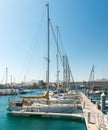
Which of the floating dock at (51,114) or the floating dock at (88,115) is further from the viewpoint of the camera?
the floating dock at (51,114)

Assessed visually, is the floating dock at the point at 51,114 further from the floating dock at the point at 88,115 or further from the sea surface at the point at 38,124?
the sea surface at the point at 38,124

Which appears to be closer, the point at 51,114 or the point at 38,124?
the point at 38,124

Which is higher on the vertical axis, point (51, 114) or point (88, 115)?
point (88, 115)

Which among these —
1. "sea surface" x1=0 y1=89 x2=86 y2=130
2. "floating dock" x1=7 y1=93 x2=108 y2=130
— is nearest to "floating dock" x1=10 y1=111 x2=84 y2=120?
"floating dock" x1=7 y1=93 x2=108 y2=130

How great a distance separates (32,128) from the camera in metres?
26.2

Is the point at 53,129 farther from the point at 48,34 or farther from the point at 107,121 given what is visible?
the point at 48,34

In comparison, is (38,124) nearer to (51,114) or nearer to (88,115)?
(51,114)

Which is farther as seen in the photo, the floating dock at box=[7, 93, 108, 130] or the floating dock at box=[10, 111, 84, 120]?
the floating dock at box=[10, 111, 84, 120]

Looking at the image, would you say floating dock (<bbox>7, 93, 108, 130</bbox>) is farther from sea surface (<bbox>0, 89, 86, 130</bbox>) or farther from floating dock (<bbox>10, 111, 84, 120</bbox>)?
sea surface (<bbox>0, 89, 86, 130</bbox>)

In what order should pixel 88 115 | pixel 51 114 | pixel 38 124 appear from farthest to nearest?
pixel 51 114
pixel 38 124
pixel 88 115

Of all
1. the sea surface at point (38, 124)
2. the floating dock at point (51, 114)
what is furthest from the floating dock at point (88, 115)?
the sea surface at point (38, 124)

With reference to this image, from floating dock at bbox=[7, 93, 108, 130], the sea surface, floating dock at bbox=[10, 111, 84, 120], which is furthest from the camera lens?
floating dock at bbox=[10, 111, 84, 120]

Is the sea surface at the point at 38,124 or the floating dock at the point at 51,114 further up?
the floating dock at the point at 51,114

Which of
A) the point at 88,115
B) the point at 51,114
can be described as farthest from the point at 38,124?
the point at 88,115
